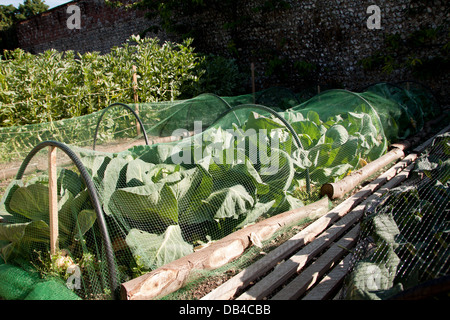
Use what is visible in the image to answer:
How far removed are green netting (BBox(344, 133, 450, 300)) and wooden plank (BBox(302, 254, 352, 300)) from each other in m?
0.18

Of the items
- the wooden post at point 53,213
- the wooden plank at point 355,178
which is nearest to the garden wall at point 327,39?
the wooden plank at point 355,178

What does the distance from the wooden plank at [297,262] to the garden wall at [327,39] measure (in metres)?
6.59

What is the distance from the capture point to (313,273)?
7.48ft

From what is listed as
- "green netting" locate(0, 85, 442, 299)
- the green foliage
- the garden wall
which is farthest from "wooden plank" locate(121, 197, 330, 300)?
the garden wall

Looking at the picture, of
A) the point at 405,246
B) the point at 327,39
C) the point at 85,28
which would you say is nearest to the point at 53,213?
the point at 405,246

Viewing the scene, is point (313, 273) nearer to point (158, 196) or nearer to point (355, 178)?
point (158, 196)

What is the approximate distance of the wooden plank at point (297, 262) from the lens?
6.92ft

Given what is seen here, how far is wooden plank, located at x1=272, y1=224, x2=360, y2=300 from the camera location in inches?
82.8

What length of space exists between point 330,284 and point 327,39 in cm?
845

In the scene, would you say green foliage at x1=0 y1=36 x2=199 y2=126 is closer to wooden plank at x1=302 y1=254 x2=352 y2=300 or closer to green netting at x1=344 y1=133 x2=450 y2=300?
wooden plank at x1=302 y1=254 x2=352 y2=300

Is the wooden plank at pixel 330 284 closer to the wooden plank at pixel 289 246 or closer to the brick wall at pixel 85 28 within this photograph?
the wooden plank at pixel 289 246
